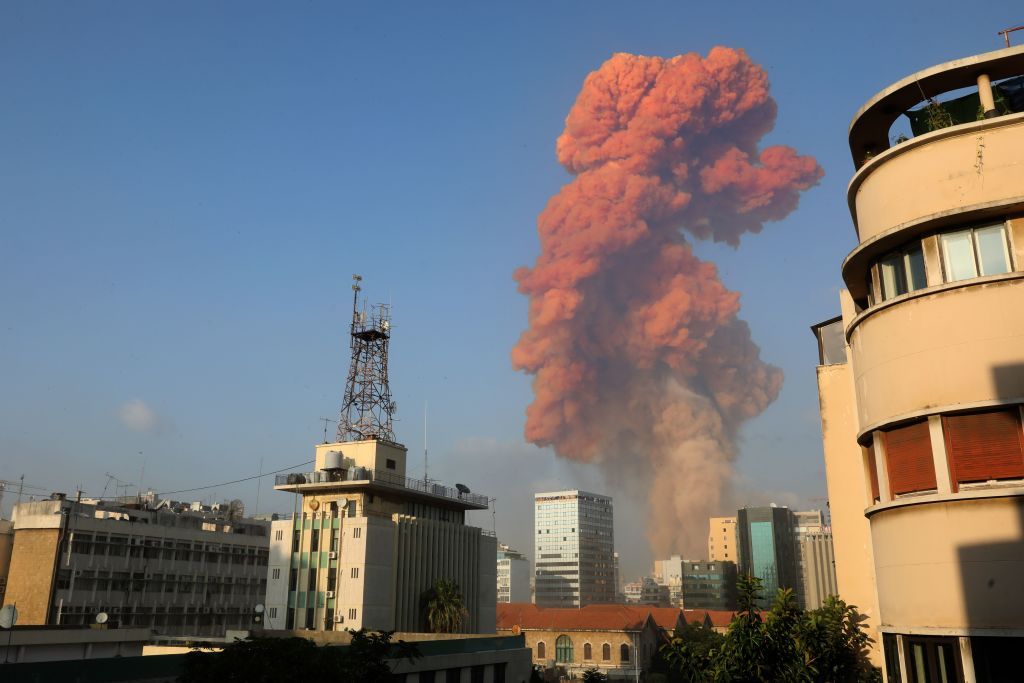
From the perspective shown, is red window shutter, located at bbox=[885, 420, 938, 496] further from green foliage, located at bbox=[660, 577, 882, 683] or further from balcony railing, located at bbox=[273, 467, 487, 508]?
balcony railing, located at bbox=[273, 467, 487, 508]

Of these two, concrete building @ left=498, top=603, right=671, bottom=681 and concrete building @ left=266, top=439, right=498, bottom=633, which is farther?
concrete building @ left=498, top=603, right=671, bottom=681

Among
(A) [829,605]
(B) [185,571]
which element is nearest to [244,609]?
(B) [185,571]

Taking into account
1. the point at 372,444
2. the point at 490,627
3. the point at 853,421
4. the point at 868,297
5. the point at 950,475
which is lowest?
the point at 490,627

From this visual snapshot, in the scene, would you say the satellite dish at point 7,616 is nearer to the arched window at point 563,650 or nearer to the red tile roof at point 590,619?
the red tile roof at point 590,619

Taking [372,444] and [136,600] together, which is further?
[136,600]

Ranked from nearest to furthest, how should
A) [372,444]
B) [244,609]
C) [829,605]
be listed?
1. [829,605]
2. [372,444]
3. [244,609]

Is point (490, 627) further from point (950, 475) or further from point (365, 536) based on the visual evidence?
point (950, 475)

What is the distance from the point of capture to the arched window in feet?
456

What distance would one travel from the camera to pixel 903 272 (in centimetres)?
1917

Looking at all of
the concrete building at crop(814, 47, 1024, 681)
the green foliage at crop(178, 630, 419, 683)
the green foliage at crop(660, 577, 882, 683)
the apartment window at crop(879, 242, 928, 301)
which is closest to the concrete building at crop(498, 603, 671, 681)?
the green foliage at crop(660, 577, 882, 683)

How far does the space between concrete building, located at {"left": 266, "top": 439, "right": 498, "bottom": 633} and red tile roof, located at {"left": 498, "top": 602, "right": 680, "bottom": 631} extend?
2233 inches

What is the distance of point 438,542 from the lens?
277 ft

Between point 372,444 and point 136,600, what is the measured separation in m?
44.3

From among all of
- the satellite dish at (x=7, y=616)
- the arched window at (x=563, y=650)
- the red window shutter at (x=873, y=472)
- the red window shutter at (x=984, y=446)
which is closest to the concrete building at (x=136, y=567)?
the arched window at (x=563, y=650)
